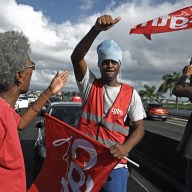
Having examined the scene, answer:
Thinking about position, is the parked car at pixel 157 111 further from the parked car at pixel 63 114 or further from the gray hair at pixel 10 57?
the gray hair at pixel 10 57

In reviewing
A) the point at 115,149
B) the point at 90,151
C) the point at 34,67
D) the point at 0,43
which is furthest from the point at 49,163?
the point at 0,43

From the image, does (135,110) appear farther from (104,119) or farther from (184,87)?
(184,87)

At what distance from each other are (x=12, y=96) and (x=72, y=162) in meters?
1.20

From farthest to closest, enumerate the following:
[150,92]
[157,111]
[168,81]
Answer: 1. [150,92]
2. [168,81]
3. [157,111]

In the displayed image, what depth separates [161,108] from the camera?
127 feet

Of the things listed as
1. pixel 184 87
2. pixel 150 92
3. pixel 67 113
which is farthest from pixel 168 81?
pixel 184 87

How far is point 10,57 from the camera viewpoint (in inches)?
106

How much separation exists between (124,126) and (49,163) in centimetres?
86

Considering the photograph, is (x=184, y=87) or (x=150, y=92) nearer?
(x=184, y=87)

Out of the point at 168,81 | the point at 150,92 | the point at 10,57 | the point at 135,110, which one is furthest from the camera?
the point at 150,92

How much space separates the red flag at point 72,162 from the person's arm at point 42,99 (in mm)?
426

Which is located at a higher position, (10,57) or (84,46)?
(84,46)

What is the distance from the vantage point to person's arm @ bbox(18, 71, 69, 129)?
339cm

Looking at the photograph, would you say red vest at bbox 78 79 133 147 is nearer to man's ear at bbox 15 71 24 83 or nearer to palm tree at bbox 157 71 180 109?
man's ear at bbox 15 71 24 83
